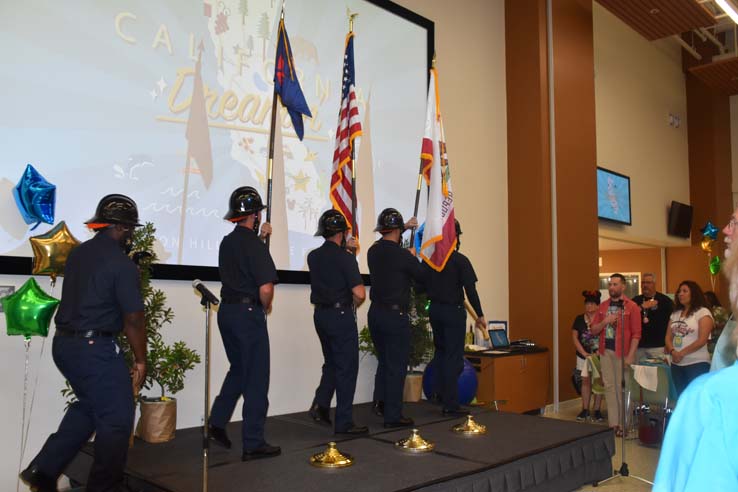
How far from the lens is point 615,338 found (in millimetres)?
6707

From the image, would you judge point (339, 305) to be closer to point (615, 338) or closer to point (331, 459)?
point (331, 459)

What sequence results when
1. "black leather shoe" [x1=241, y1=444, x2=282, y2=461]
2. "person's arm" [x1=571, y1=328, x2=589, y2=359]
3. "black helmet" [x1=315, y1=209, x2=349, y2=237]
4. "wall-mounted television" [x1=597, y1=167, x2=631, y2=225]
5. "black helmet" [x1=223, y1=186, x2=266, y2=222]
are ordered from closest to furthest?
"black leather shoe" [x1=241, y1=444, x2=282, y2=461], "black helmet" [x1=223, y1=186, x2=266, y2=222], "black helmet" [x1=315, y1=209, x2=349, y2=237], "person's arm" [x1=571, y1=328, x2=589, y2=359], "wall-mounted television" [x1=597, y1=167, x2=631, y2=225]

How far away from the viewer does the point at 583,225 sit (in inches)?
371

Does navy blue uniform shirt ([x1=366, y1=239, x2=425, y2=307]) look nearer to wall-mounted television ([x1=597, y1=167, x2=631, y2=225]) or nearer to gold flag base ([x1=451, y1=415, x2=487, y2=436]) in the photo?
gold flag base ([x1=451, y1=415, x2=487, y2=436])

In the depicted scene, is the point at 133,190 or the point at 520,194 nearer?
the point at 133,190

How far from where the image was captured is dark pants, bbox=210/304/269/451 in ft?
13.9

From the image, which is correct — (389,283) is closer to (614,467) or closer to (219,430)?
(219,430)

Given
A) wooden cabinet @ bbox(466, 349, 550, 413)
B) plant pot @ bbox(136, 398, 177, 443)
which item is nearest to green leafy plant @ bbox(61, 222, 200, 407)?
plant pot @ bbox(136, 398, 177, 443)

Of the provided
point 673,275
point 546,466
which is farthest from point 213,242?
point 673,275

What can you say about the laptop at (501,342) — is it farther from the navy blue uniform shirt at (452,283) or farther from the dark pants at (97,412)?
the dark pants at (97,412)

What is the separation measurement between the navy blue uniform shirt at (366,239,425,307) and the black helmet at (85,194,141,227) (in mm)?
2287

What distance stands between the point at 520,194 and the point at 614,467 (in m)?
4.41

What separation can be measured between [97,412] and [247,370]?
1.12 m

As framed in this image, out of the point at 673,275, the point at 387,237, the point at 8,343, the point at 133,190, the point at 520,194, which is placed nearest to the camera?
the point at 8,343
